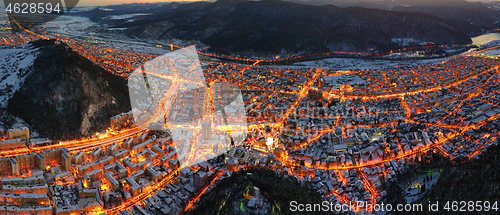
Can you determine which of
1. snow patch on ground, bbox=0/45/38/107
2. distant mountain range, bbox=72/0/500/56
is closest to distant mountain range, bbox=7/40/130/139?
snow patch on ground, bbox=0/45/38/107

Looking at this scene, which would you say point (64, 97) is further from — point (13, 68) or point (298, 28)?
point (298, 28)

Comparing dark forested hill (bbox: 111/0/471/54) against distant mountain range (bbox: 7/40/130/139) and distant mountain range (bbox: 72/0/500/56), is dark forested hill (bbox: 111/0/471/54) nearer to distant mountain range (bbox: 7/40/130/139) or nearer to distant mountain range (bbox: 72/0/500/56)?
distant mountain range (bbox: 72/0/500/56)

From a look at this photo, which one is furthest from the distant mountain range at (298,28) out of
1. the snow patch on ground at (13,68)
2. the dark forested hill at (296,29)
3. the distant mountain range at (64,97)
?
the snow patch on ground at (13,68)

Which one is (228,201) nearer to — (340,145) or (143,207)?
(143,207)

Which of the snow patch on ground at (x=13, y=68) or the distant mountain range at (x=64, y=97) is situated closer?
the distant mountain range at (x=64, y=97)

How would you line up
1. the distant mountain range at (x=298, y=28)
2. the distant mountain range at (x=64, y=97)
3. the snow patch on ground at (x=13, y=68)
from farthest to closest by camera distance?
the distant mountain range at (x=298, y=28) → the snow patch on ground at (x=13, y=68) → the distant mountain range at (x=64, y=97)

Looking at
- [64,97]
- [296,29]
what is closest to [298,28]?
[296,29]

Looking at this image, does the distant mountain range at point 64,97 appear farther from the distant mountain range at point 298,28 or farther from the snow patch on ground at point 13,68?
the distant mountain range at point 298,28
